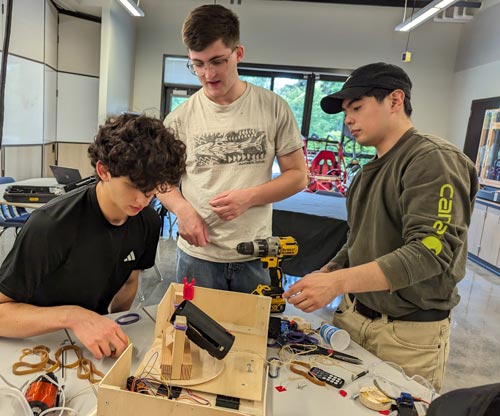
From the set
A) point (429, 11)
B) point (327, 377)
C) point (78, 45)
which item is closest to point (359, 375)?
point (327, 377)

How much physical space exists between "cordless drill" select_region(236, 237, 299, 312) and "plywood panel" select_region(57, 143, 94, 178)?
5.55 m

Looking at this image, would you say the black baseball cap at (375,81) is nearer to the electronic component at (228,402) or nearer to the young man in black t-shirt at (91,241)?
the young man in black t-shirt at (91,241)

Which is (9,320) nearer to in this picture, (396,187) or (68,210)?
(68,210)

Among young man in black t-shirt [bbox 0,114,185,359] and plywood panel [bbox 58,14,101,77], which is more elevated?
plywood panel [bbox 58,14,101,77]

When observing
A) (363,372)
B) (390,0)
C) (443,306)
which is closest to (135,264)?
(363,372)

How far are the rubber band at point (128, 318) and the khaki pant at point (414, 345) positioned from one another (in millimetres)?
727

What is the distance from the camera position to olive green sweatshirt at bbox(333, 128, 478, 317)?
951 millimetres

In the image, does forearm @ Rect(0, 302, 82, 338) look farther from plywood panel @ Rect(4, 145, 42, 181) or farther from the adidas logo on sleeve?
plywood panel @ Rect(4, 145, 42, 181)

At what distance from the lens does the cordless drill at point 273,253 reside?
1218mm

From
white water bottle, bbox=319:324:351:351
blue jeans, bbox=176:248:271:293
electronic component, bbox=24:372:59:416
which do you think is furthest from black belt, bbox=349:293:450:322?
electronic component, bbox=24:372:59:416

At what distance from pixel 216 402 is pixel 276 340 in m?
0.37

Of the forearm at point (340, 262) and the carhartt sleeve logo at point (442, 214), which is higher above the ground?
the carhartt sleeve logo at point (442, 214)

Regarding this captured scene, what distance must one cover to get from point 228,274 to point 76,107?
5.74 meters

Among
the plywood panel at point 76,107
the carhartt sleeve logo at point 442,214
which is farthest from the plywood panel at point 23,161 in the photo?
the carhartt sleeve logo at point 442,214
